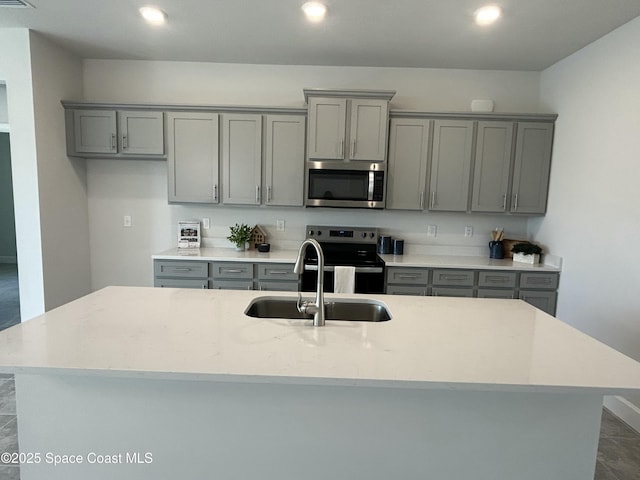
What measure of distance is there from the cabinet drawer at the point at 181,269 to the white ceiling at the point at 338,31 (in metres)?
1.89

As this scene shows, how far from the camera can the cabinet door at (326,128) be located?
3189mm

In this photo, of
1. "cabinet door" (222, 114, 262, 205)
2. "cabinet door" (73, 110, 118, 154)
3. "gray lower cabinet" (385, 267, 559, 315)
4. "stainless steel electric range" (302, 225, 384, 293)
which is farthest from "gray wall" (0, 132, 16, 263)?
"gray lower cabinet" (385, 267, 559, 315)

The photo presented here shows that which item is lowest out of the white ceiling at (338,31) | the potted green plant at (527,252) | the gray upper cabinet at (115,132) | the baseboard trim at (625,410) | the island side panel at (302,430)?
the baseboard trim at (625,410)

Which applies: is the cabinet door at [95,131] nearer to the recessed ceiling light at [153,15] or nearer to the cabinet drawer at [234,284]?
the recessed ceiling light at [153,15]

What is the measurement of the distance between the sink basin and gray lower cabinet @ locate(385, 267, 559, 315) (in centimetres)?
131

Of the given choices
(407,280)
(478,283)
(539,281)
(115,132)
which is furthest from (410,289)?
(115,132)

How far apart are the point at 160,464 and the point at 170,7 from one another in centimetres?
270

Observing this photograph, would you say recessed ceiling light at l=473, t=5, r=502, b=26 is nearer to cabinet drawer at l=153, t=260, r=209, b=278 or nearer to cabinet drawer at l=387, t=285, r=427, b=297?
cabinet drawer at l=387, t=285, r=427, b=297

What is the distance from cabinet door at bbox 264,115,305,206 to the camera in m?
3.31

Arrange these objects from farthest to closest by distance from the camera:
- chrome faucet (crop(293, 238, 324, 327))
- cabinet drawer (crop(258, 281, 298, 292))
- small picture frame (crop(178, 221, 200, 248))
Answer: small picture frame (crop(178, 221, 200, 248)) → cabinet drawer (crop(258, 281, 298, 292)) → chrome faucet (crop(293, 238, 324, 327))

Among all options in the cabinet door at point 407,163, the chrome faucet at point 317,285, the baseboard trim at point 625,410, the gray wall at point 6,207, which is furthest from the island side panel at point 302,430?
the gray wall at point 6,207

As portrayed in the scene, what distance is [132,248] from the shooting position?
3768 mm

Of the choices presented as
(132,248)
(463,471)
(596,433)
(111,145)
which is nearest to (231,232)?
(132,248)

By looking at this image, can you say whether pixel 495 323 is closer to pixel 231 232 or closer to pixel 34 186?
pixel 231 232
